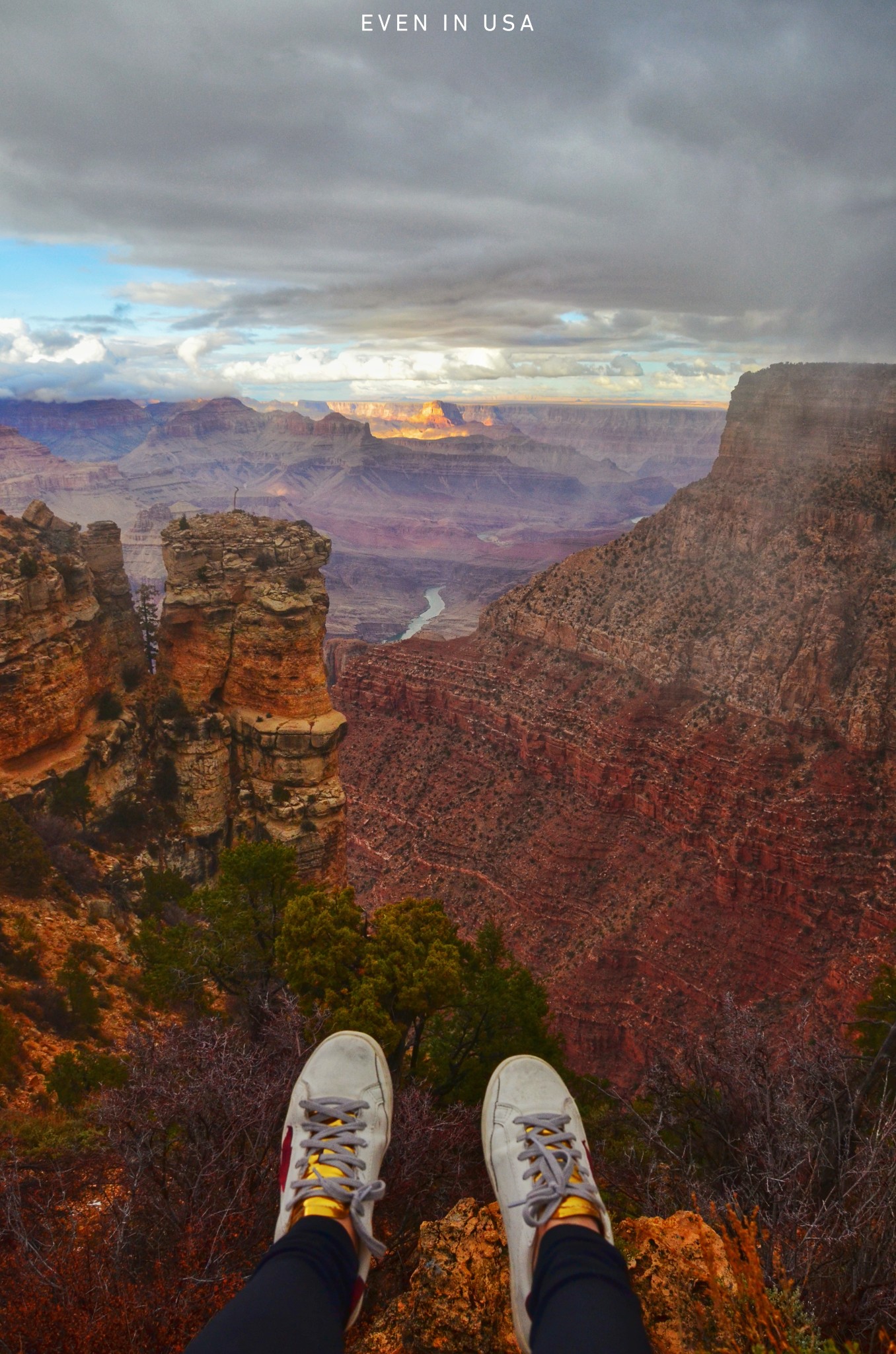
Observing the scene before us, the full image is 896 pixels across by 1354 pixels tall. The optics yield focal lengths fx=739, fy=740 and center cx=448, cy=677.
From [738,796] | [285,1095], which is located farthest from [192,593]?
[738,796]

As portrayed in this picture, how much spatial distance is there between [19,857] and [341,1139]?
12.7 m

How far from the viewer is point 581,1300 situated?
3947 mm

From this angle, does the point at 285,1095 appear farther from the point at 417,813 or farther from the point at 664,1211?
the point at 417,813

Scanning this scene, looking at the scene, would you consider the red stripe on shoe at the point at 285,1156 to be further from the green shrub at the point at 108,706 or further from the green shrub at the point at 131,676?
the green shrub at the point at 131,676

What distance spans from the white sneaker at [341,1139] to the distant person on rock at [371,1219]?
0.04 ft

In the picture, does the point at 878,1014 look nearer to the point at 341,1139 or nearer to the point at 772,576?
the point at 341,1139

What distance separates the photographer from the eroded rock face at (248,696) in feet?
73.2

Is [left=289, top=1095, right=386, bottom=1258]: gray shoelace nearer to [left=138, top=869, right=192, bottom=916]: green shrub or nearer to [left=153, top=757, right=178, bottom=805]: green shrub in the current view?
[left=138, top=869, right=192, bottom=916]: green shrub

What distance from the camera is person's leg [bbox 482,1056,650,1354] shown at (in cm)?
374

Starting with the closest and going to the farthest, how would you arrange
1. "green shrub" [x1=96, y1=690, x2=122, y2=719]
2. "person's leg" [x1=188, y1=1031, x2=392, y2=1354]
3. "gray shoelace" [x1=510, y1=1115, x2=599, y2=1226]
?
"person's leg" [x1=188, y1=1031, x2=392, y2=1354] < "gray shoelace" [x1=510, y1=1115, x2=599, y2=1226] < "green shrub" [x1=96, y1=690, x2=122, y2=719]

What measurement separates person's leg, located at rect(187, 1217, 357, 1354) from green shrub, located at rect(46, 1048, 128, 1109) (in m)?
6.76

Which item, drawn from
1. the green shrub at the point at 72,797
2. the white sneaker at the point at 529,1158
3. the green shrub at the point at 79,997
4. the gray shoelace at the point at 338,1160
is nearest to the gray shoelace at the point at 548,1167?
the white sneaker at the point at 529,1158

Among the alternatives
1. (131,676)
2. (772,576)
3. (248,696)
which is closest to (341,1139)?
(248,696)

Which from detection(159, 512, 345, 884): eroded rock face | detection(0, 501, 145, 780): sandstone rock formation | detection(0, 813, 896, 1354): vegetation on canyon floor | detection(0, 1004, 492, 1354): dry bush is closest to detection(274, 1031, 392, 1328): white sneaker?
detection(0, 1004, 492, 1354): dry bush
